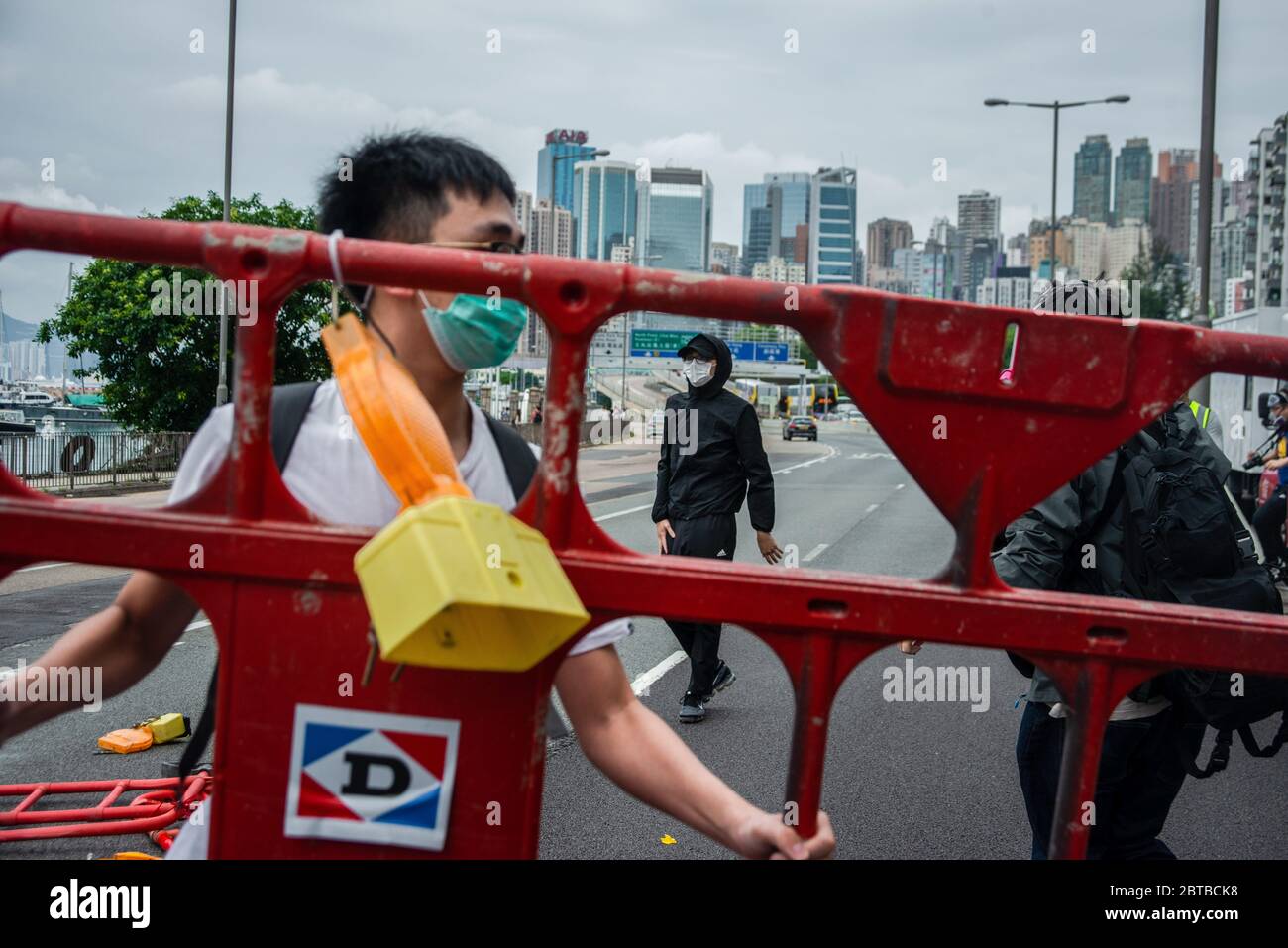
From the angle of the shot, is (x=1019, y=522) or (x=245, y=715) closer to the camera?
(x=245, y=715)

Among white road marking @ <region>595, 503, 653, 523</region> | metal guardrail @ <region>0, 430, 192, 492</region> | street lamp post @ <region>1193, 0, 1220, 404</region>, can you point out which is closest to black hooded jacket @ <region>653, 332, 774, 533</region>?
street lamp post @ <region>1193, 0, 1220, 404</region>

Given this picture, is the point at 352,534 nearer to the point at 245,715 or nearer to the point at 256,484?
the point at 256,484

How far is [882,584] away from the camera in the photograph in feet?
5.69

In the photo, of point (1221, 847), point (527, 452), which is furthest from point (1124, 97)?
point (527, 452)

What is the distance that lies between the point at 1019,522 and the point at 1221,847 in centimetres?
265

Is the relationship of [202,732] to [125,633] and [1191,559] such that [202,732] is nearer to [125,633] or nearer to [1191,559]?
[125,633]

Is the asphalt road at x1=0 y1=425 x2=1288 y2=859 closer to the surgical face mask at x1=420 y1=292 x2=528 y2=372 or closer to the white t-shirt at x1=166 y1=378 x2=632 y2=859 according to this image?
the white t-shirt at x1=166 y1=378 x2=632 y2=859

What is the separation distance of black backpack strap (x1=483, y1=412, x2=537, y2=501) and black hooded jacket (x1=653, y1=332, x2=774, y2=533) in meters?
5.01

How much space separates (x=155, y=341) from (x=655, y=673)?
18322 mm

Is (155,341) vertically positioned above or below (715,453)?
A: above

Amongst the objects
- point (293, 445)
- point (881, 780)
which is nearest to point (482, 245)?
point (293, 445)

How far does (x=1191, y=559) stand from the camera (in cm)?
302

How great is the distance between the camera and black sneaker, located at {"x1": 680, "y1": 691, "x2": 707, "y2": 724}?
22.7 feet
